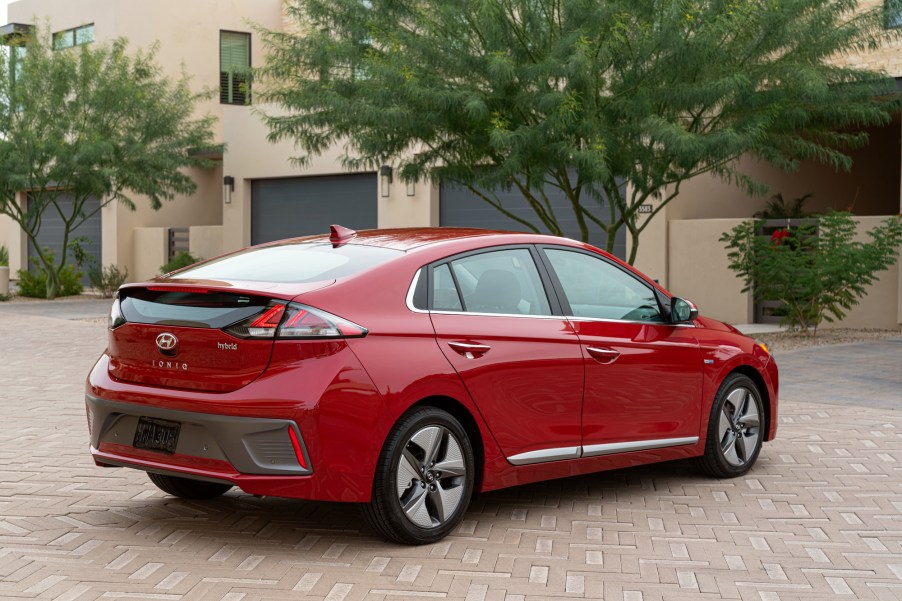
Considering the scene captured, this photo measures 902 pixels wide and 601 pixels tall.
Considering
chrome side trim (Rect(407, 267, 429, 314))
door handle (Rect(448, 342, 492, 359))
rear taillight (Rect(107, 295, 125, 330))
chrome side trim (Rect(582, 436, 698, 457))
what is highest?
chrome side trim (Rect(407, 267, 429, 314))

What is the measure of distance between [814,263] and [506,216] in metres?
7.38

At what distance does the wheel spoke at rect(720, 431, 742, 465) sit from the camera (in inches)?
284

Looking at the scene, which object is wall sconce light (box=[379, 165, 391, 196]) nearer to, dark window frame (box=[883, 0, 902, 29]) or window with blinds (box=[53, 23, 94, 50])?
window with blinds (box=[53, 23, 94, 50])

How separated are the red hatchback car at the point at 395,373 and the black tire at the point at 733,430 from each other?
12.1 inches

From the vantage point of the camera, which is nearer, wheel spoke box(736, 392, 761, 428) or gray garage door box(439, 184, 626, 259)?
wheel spoke box(736, 392, 761, 428)

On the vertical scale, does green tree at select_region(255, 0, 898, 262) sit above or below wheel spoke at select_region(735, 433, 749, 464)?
above

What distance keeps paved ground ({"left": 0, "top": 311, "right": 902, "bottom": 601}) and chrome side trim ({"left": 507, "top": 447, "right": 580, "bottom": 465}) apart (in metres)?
0.33

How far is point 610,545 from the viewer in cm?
565

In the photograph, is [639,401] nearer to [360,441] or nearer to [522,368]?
[522,368]

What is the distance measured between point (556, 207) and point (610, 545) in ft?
54.4

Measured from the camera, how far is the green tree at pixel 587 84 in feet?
44.4

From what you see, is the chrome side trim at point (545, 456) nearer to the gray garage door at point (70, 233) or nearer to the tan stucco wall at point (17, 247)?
the gray garage door at point (70, 233)

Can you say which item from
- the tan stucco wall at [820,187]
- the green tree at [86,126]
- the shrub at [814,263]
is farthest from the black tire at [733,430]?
the green tree at [86,126]

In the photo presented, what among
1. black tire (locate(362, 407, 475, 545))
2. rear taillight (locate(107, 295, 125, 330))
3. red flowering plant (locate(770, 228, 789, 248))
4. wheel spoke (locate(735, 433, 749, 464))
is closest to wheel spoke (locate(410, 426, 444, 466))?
black tire (locate(362, 407, 475, 545))
